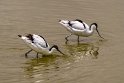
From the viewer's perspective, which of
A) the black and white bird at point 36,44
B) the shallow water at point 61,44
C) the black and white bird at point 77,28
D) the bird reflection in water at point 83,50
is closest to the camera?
the shallow water at point 61,44

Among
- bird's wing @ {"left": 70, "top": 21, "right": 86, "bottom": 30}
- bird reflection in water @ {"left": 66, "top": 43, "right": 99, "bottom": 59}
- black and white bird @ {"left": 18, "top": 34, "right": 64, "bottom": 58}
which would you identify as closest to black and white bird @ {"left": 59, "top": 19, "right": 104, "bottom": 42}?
bird's wing @ {"left": 70, "top": 21, "right": 86, "bottom": 30}

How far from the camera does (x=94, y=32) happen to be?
19.4 m

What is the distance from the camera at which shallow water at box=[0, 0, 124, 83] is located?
45.2 ft

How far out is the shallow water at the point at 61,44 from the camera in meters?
13.8

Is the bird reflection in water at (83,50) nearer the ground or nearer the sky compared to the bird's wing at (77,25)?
nearer the ground

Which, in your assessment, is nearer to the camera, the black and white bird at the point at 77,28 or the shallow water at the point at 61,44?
the shallow water at the point at 61,44

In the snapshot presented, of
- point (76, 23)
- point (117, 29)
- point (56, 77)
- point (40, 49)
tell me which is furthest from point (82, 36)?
point (56, 77)

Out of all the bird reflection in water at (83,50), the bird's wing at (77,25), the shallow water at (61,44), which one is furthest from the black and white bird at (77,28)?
the bird reflection in water at (83,50)

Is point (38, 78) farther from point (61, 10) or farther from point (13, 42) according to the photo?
point (61, 10)

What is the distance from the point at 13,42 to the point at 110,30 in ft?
14.9

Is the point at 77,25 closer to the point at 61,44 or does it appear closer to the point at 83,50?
the point at 61,44

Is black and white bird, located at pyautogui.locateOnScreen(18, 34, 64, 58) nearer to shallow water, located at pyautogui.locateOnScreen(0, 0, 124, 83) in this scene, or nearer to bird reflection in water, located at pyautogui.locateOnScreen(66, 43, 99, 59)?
shallow water, located at pyautogui.locateOnScreen(0, 0, 124, 83)

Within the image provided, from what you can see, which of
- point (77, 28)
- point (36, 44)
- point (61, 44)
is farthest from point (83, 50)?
point (36, 44)

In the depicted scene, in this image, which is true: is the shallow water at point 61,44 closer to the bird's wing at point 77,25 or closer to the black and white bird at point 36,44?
the black and white bird at point 36,44
